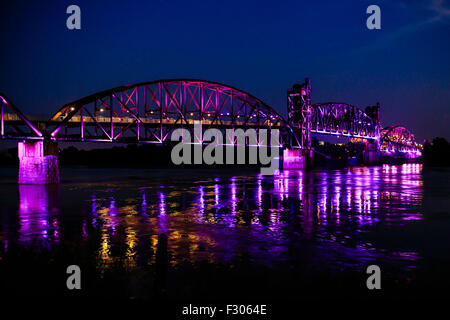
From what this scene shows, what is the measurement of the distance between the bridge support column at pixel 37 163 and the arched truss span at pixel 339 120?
96068 millimetres

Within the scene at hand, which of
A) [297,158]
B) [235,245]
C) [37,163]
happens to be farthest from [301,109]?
[235,245]

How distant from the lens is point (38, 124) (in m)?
70.2

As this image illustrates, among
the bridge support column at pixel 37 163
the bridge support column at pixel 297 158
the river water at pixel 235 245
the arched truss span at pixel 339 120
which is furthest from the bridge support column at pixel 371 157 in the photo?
the river water at pixel 235 245

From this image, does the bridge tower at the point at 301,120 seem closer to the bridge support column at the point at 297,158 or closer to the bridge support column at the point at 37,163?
the bridge support column at the point at 297,158

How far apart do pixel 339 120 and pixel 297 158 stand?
181 feet

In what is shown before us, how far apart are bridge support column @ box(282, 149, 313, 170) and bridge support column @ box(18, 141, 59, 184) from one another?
232 feet

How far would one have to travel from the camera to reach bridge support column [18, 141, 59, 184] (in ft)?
193

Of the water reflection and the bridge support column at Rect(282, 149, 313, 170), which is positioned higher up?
the bridge support column at Rect(282, 149, 313, 170)

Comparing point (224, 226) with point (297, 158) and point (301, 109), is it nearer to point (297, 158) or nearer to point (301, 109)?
point (297, 158)

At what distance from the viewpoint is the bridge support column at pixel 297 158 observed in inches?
4724

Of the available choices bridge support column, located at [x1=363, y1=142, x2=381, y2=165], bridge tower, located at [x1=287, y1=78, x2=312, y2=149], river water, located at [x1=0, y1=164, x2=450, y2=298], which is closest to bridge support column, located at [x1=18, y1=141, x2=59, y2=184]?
river water, located at [x1=0, y1=164, x2=450, y2=298]

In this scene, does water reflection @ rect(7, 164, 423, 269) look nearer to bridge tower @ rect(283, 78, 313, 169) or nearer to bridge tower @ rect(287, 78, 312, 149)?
bridge tower @ rect(283, 78, 313, 169)

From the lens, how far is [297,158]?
121625mm
